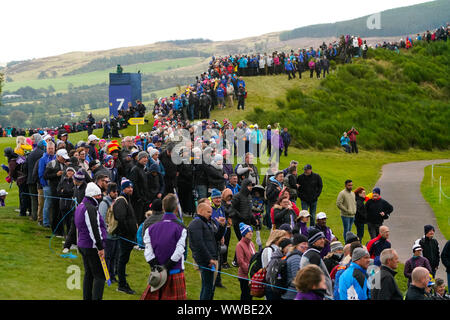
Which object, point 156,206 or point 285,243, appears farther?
point 156,206

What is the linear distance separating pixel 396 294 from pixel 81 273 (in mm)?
6051

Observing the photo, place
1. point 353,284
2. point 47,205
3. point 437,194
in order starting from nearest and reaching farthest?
point 353,284 → point 47,205 → point 437,194

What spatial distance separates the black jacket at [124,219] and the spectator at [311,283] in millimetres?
5127

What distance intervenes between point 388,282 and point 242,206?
570 cm

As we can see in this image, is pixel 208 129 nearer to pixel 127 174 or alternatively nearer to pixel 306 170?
pixel 306 170

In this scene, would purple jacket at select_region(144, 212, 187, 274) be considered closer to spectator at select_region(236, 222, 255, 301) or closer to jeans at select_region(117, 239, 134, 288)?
spectator at select_region(236, 222, 255, 301)

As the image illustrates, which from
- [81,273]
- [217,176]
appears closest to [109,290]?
[81,273]

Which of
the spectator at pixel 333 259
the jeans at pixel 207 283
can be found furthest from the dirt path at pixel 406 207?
the jeans at pixel 207 283

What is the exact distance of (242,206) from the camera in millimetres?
13836

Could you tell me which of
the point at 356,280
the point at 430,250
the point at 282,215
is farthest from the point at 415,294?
the point at 430,250

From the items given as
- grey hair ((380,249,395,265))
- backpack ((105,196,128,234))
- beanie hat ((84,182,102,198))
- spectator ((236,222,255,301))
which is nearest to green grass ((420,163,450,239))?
spectator ((236,222,255,301))

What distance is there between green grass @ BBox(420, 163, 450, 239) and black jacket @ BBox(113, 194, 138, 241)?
40.3 feet

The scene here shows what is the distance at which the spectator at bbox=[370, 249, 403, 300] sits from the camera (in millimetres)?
8414

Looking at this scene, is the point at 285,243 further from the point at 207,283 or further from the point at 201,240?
the point at 207,283
